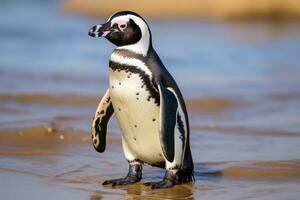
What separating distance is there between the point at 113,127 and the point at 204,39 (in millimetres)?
10337

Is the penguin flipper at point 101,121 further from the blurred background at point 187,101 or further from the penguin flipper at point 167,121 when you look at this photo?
the penguin flipper at point 167,121

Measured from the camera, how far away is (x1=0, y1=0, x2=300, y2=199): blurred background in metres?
6.53

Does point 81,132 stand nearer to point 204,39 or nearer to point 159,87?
point 159,87

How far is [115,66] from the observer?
5945 mm

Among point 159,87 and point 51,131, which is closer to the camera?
point 159,87

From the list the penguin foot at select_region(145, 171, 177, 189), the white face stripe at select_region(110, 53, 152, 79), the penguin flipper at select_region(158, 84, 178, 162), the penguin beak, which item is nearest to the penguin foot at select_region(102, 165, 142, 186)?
the penguin foot at select_region(145, 171, 177, 189)

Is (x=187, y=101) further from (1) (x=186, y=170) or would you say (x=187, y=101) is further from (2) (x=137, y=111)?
(2) (x=137, y=111)

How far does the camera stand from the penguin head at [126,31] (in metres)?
5.96

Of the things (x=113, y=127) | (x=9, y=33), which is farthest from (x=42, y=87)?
(x=9, y=33)

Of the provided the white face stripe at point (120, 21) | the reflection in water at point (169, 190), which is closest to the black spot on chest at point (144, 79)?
the white face stripe at point (120, 21)

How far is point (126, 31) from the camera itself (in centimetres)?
597

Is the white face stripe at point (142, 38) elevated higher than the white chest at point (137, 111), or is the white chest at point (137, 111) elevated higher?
the white face stripe at point (142, 38)

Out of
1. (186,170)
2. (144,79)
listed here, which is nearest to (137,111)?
(144,79)

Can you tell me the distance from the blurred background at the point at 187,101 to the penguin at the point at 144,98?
27 cm
